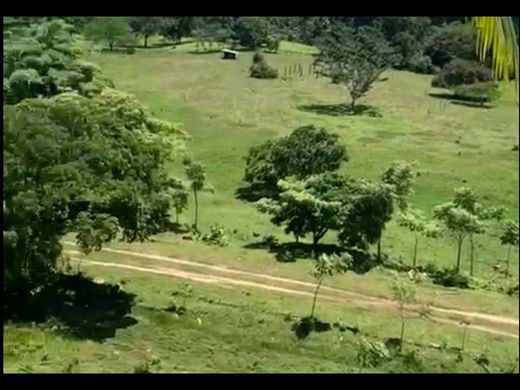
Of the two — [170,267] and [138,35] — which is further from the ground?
[138,35]

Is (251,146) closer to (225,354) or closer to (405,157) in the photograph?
(405,157)

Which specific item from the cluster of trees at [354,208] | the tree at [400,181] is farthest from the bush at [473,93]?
the tree at [400,181]

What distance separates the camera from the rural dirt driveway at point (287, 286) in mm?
9242

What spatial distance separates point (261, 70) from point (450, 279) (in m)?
12.1

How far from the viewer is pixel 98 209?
29.5 feet

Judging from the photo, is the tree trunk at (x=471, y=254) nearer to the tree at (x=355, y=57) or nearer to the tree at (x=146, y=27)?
the tree at (x=355, y=57)

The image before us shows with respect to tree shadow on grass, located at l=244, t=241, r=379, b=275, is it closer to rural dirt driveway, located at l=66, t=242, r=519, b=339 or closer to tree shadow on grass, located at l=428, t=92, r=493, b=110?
rural dirt driveway, located at l=66, t=242, r=519, b=339

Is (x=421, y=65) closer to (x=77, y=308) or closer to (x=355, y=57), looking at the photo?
(x=355, y=57)

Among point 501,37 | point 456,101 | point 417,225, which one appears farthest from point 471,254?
point 501,37

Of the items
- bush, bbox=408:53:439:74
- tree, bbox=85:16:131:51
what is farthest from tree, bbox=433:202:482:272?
Answer: tree, bbox=85:16:131:51

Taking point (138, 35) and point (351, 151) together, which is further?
point (138, 35)

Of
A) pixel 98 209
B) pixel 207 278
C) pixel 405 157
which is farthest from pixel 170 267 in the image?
pixel 405 157

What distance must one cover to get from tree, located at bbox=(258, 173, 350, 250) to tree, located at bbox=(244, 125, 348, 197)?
106 cm
